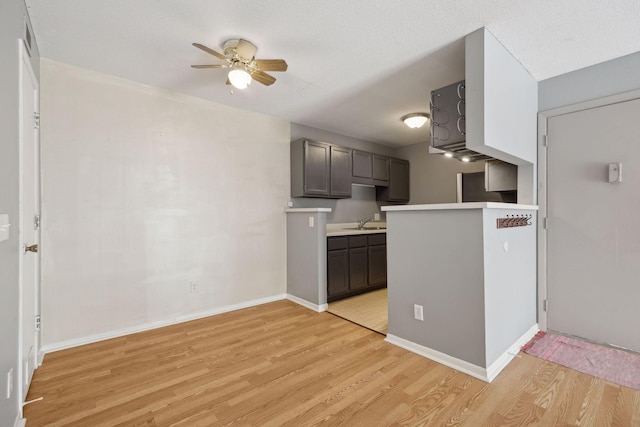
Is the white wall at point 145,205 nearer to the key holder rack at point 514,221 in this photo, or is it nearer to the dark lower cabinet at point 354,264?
the dark lower cabinet at point 354,264

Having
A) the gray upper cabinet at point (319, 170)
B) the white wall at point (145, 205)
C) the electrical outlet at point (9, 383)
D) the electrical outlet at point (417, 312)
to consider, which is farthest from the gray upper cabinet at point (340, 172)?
the electrical outlet at point (9, 383)

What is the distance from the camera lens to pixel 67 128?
2539 millimetres

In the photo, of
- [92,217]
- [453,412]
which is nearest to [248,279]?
[92,217]

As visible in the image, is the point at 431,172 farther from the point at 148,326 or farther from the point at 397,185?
the point at 148,326

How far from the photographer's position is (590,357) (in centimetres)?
223

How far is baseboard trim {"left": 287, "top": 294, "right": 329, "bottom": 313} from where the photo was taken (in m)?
3.45

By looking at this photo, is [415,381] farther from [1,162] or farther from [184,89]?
[184,89]

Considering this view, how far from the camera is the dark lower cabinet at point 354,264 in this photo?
371 centimetres

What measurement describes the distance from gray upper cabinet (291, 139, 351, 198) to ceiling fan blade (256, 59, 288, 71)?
1.63 metres

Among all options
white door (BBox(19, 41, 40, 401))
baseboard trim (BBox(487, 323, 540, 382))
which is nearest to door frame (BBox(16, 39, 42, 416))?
white door (BBox(19, 41, 40, 401))

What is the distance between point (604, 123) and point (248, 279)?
391 cm

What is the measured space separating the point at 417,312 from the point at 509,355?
0.74 meters

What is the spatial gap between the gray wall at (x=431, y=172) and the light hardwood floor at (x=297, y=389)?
304 cm

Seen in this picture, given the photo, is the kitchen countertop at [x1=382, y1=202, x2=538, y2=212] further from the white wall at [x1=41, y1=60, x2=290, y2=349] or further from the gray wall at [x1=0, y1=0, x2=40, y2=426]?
the gray wall at [x1=0, y1=0, x2=40, y2=426]
